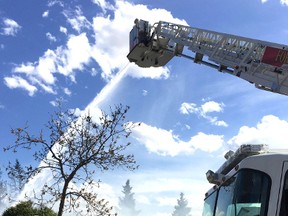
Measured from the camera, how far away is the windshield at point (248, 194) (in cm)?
442

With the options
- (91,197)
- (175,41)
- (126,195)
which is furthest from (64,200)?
(126,195)

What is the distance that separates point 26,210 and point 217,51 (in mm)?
10467

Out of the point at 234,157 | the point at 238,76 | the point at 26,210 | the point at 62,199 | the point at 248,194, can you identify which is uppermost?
the point at 238,76

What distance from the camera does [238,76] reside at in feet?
30.6

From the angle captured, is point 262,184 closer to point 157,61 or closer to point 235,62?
point 235,62

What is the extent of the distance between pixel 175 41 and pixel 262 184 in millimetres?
7258

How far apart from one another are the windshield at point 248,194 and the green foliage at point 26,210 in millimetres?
12309

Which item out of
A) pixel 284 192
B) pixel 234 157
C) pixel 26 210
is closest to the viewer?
pixel 284 192

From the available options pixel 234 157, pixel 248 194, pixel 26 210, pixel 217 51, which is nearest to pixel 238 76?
pixel 217 51

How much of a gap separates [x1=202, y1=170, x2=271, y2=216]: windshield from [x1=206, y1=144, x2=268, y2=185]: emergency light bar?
1.45 ft

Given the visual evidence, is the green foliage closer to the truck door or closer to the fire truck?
the fire truck

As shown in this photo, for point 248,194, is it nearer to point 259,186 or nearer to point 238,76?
point 259,186

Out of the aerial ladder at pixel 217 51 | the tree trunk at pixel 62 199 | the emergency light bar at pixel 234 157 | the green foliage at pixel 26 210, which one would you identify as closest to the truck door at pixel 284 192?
the emergency light bar at pixel 234 157

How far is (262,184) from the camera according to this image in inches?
176
